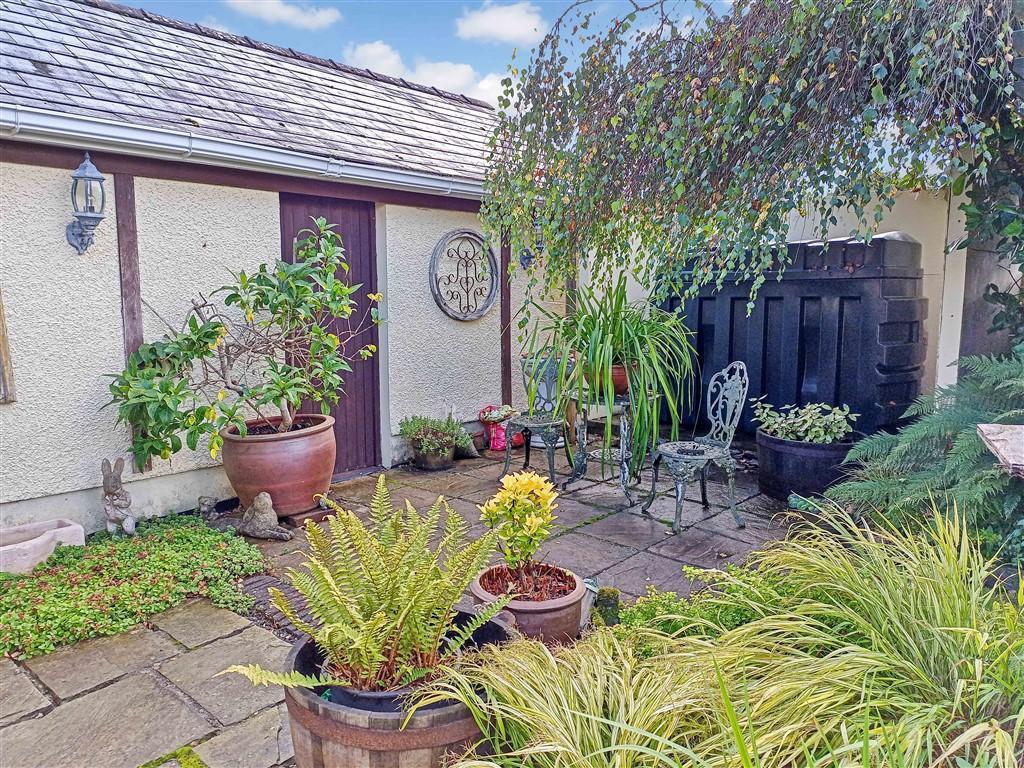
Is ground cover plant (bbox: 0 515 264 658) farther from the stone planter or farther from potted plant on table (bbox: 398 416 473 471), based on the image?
potted plant on table (bbox: 398 416 473 471)

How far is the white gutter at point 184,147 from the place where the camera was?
340 centimetres

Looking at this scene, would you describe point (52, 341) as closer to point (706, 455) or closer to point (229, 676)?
point (229, 676)

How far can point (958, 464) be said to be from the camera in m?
2.80

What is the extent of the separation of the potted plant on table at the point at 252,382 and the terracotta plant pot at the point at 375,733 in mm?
2723

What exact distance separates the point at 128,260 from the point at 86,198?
0.47 metres

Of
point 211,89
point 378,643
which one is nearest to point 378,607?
point 378,643

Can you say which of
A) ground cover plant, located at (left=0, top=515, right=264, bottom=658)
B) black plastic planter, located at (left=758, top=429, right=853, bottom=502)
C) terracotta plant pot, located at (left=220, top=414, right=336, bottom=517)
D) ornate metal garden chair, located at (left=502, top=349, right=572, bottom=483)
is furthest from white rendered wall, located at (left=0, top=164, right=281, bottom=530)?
black plastic planter, located at (left=758, top=429, right=853, bottom=502)

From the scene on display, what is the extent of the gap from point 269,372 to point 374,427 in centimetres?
156

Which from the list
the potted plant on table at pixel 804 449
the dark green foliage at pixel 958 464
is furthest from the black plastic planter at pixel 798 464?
the dark green foliage at pixel 958 464

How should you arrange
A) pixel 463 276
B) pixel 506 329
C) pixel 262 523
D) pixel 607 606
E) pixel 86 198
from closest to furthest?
pixel 607 606 → pixel 86 198 → pixel 262 523 → pixel 463 276 → pixel 506 329

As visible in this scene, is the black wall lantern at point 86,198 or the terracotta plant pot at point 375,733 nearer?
the terracotta plant pot at point 375,733

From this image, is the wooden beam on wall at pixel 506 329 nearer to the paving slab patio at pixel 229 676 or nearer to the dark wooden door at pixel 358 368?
the dark wooden door at pixel 358 368

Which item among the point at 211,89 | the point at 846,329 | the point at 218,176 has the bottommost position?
the point at 846,329

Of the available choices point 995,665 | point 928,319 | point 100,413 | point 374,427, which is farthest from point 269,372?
point 928,319
